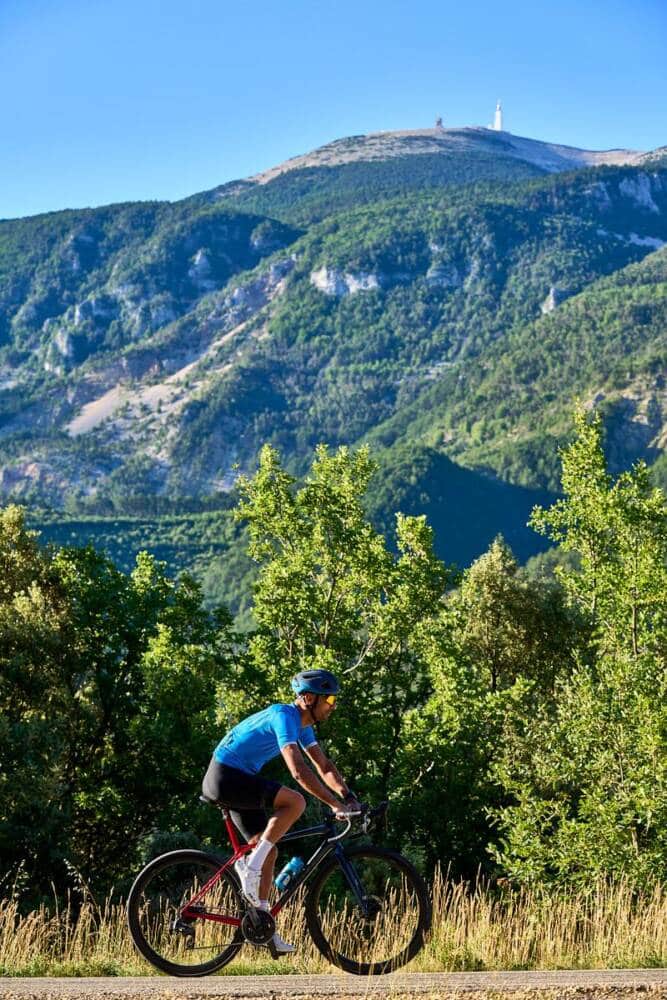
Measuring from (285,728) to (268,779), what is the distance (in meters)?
0.58

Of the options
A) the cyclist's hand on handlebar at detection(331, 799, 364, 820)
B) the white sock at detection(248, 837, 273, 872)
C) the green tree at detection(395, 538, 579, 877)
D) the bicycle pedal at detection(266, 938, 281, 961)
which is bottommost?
the green tree at detection(395, 538, 579, 877)

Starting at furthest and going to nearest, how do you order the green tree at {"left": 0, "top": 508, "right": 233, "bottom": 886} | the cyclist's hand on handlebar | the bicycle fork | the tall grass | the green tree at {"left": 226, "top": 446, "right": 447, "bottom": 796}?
the green tree at {"left": 226, "top": 446, "right": 447, "bottom": 796}
the green tree at {"left": 0, "top": 508, "right": 233, "bottom": 886}
the tall grass
the bicycle fork
the cyclist's hand on handlebar

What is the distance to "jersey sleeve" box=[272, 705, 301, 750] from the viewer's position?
8.99m

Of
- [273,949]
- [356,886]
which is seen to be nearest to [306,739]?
[356,886]

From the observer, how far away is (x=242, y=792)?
930 centimetres

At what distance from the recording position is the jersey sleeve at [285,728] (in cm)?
899

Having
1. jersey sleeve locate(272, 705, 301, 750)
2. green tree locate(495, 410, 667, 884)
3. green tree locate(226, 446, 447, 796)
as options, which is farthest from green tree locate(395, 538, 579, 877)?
jersey sleeve locate(272, 705, 301, 750)

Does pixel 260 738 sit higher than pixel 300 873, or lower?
higher

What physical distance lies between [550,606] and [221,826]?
1650cm

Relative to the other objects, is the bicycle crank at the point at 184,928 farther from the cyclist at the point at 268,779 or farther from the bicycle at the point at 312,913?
the cyclist at the point at 268,779

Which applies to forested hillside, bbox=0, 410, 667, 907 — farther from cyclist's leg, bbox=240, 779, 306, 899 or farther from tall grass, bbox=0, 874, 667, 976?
cyclist's leg, bbox=240, 779, 306, 899

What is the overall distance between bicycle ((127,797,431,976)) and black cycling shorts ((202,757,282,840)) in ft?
0.61

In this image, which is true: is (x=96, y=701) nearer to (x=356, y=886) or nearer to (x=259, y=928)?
(x=259, y=928)

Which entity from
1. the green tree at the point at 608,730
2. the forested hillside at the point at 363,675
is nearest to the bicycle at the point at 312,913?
the green tree at the point at 608,730
